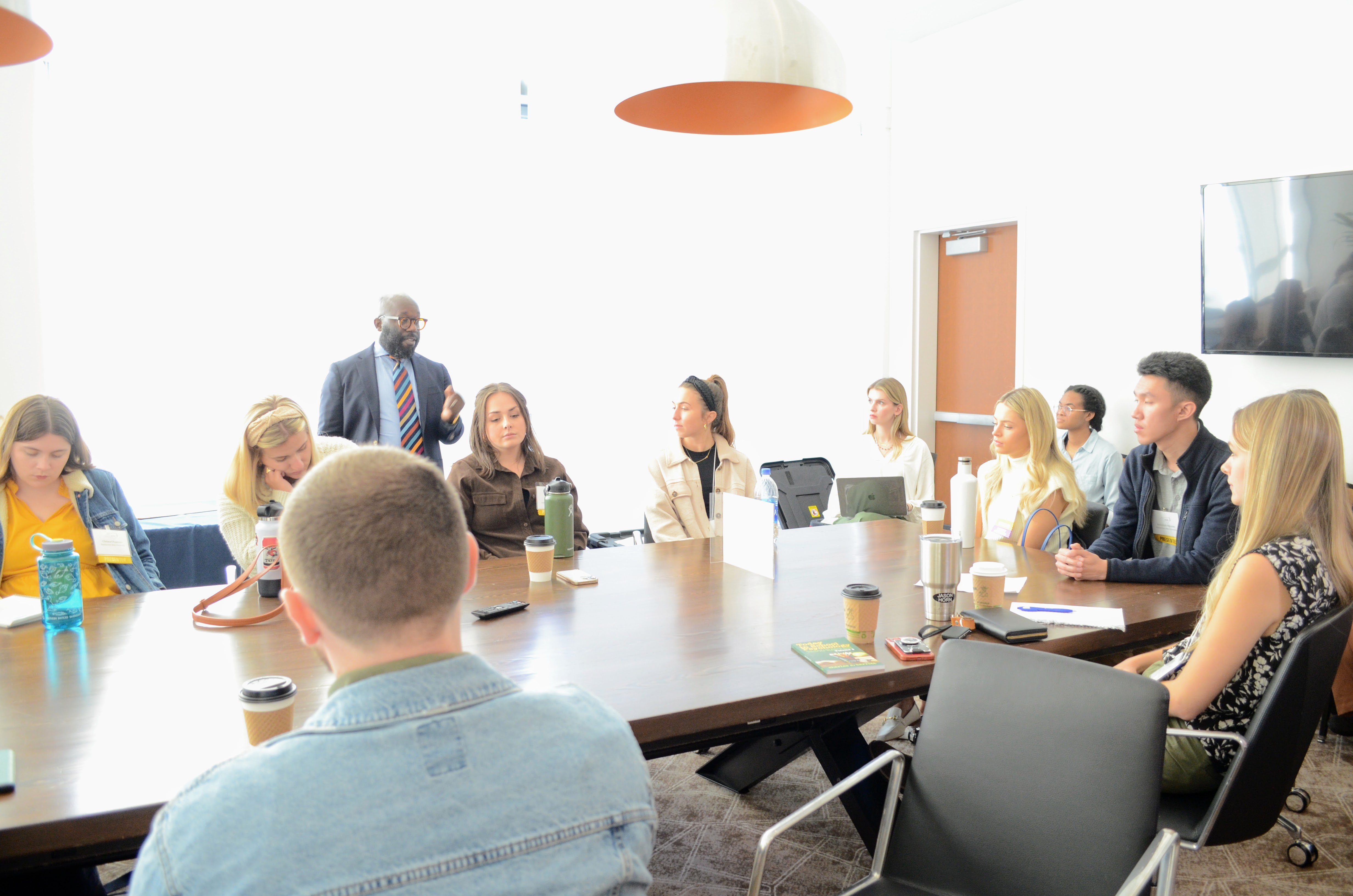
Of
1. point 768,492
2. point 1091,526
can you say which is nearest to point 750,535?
point 768,492

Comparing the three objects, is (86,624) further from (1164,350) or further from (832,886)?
(1164,350)

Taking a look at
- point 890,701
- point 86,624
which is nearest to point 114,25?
point 86,624

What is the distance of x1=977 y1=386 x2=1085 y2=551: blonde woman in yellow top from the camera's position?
358 cm

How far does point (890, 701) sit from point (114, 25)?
5.18 meters

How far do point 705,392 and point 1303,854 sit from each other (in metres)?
2.62

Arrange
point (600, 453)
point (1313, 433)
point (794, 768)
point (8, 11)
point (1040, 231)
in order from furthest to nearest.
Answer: point (600, 453)
point (1040, 231)
point (794, 768)
point (1313, 433)
point (8, 11)

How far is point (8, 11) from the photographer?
1657 mm

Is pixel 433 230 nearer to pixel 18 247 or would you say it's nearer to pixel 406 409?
pixel 406 409

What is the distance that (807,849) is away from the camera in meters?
2.79

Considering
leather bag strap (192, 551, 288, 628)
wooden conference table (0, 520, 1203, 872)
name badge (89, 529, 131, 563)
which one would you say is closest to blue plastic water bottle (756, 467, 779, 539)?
wooden conference table (0, 520, 1203, 872)

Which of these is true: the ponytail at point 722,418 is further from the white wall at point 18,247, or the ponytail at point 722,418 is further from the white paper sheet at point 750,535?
the white wall at point 18,247

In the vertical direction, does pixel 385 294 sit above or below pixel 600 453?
above

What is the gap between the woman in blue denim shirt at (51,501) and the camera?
2.84 m

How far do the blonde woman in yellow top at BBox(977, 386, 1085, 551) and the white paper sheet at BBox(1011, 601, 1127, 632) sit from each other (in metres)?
1.02
